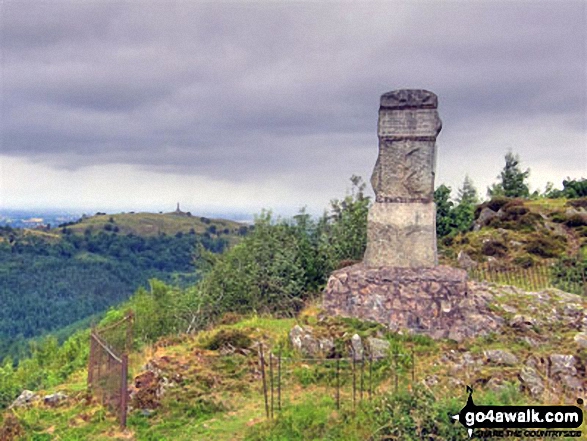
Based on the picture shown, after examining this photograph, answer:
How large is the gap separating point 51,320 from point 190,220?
71813 mm

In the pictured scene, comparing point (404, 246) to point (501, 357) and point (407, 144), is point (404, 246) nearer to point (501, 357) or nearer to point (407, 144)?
point (407, 144)

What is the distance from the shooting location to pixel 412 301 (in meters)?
12.4

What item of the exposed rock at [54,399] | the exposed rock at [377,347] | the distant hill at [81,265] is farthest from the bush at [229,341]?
the distant hill at [81,265]

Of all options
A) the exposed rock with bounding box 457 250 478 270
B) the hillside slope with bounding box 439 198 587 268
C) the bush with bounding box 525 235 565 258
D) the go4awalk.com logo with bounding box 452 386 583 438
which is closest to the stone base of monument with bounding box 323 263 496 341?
the go4awalk.com logo with bounding box 452 386 583 438

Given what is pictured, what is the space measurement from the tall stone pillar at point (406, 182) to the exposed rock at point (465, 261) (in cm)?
887

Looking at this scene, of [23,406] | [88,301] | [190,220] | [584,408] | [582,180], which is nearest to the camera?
[584,408]

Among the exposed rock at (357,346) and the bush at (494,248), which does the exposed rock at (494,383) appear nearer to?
the exposed rock at (357,346)

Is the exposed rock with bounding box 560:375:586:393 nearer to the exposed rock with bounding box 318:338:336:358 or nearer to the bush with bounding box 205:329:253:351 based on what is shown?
the exposed rock with bounding box 318:338:336:358

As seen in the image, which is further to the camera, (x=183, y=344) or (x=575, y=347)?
(x=183, y=344)

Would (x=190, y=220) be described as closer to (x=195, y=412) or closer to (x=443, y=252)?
(x=443, y=252)

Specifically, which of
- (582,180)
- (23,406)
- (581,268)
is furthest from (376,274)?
(582,180)

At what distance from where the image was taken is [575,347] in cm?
1045

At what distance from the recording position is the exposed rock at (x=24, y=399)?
393 inches

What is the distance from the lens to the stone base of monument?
1209 cm
